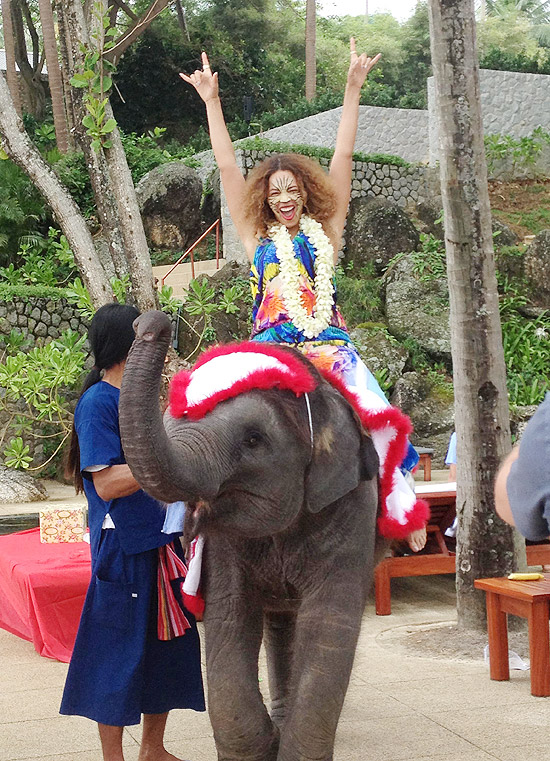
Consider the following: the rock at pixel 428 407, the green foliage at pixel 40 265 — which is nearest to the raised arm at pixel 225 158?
the rock at pixel 428 407

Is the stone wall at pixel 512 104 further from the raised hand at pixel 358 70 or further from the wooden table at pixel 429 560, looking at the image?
the raised hand at pixel 358 70

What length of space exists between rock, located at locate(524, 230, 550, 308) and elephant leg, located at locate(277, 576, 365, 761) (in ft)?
51.4

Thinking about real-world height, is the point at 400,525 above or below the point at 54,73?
below

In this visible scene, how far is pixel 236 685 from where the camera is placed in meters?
3.11

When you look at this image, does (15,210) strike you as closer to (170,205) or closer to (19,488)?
(170,205)

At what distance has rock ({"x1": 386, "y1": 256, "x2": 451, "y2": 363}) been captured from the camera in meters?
17.3

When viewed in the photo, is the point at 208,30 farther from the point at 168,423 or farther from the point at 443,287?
the point at 168,423

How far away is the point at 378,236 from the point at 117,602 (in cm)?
1663

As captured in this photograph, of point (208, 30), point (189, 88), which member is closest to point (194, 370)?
point (189, 88)

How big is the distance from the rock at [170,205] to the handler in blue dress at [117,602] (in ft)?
57.7

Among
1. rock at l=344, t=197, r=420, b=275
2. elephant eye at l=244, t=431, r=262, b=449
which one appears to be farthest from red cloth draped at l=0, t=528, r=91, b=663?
rock at l=344, t=197, r=420, b=275

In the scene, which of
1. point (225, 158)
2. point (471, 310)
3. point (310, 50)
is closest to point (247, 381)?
point (225, 158)

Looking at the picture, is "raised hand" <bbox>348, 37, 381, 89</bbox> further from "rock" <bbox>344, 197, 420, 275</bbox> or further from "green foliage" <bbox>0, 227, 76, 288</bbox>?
"rock" <bbox>344, 197, 420, 275</bbox>

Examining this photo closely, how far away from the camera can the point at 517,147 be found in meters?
21.5
